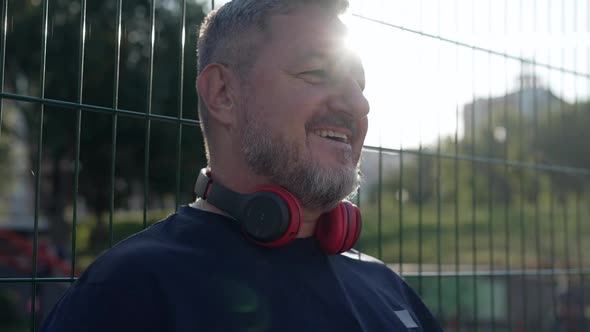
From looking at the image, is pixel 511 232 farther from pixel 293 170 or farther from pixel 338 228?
pixel 293 170

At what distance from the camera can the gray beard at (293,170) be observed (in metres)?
1.92

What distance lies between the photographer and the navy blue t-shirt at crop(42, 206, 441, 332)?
162 centimetres

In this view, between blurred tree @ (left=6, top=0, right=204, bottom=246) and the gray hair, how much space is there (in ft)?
41.3

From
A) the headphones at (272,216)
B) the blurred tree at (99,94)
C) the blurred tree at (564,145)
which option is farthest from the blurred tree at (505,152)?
the blurred tree at (99,94)

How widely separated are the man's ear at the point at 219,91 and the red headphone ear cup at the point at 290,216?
26 centimetres

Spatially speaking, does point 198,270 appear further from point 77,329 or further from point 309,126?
point 309,126

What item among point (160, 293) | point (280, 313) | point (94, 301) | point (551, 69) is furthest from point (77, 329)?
point (551, 69)

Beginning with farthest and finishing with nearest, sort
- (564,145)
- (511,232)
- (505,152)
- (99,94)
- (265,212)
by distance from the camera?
(99,94), (511,232), (564,145), (505,152), (265,212)

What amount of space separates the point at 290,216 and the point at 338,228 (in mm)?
195

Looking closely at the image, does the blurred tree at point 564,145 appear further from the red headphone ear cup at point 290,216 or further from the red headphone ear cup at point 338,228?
the red headphone ear cup at point 290,216

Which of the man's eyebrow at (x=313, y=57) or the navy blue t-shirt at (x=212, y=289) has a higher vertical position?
the man's eyebrow at (x=313, y=57)

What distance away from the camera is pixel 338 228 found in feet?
6.58

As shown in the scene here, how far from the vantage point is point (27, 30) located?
1734cm

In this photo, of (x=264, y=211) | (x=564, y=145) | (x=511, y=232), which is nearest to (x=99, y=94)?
(x=511, y=232)
